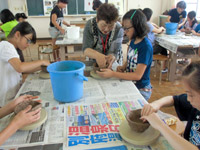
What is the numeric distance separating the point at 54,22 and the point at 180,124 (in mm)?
3433

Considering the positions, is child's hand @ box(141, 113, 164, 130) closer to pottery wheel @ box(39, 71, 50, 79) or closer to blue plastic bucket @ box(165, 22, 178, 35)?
pottery wheel @ box(39, 71, 50, 79)

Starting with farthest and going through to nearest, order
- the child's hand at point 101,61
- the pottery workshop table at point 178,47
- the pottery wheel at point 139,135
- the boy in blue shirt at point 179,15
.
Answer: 1. the boy in blue shirt at point 179,15
2. the pottery workshop table at point 178,47
3. the child's hand at point 101,61
4. the pottery wheel at point 139,135

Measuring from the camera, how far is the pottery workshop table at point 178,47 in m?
2.76

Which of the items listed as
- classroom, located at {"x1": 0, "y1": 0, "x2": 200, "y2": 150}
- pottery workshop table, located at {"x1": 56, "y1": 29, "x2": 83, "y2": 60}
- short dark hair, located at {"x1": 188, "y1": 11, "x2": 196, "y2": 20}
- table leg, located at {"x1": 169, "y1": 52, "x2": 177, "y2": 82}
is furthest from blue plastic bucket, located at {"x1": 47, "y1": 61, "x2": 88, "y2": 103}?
short dark hair, located at {"x1": 188, "y1": 11, "x2": 196, "y2": 20}

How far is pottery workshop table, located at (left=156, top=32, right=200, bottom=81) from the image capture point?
276 centimetres

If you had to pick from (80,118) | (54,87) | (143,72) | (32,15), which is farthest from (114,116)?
(32,15)

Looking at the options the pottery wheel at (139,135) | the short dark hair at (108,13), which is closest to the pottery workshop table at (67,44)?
the short dark hair at (108,13)

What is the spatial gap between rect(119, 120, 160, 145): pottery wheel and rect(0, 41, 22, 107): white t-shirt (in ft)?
3.42

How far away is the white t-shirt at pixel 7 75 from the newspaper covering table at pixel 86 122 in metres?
0.25

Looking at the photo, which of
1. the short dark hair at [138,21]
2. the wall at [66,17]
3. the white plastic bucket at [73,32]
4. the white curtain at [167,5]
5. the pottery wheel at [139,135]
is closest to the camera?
the pottery wheel at [139,135]

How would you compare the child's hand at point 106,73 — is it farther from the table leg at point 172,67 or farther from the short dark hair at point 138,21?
the table leg at point 172,67

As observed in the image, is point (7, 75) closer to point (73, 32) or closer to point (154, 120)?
point (154, 120)

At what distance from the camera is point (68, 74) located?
1020 millimetres

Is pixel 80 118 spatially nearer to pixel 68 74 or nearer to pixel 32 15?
pixel 68 74
